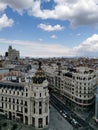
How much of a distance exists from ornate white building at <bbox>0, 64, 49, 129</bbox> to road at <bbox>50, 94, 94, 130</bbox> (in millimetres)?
15338

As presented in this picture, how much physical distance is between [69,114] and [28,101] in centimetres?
2820

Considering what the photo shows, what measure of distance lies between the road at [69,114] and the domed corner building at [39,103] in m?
15.0

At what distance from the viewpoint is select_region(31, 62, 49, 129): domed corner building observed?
9844 cm

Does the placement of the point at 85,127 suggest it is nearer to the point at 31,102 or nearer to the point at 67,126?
the point at 67,126

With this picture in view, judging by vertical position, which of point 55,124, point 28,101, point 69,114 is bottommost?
point 55,124

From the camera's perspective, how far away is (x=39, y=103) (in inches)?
3888

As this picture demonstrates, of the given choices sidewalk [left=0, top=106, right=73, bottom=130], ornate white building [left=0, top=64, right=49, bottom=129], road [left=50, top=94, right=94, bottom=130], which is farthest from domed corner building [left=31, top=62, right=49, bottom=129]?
road [left=50, top=94, right=94, bottom=130]

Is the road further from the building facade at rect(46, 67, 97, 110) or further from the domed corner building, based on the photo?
the domed corner building

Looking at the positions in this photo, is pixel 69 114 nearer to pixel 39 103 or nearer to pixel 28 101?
pixel 39 103

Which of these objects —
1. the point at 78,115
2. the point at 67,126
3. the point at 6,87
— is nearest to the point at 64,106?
the point at 78,115

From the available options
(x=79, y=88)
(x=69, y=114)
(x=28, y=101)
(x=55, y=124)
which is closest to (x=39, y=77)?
(x=28, y=101)

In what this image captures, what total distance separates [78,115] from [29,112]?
3034 centimetres

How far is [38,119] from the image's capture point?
98625 millimetres

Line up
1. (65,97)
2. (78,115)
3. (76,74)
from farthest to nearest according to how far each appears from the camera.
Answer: (65,97)
(76,74)
(78,115)
